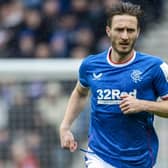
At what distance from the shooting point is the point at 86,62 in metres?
7.17

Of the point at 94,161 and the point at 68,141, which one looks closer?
the point at 68,141

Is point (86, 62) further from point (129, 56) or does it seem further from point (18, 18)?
point (18, 18)

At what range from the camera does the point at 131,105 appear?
256 inches

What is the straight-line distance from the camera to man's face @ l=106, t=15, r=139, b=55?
666cm

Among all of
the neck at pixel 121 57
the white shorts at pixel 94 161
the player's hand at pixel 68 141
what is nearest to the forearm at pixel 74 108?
the player's hand at pixel 68 141

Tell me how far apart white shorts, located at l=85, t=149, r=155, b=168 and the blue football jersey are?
0.03 m

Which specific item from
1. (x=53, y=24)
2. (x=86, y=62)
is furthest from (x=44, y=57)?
(x=86, y=62)

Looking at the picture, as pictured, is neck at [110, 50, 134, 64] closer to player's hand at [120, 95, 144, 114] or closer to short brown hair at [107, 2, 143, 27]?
short brown hair at [107, 2, 143, 27]

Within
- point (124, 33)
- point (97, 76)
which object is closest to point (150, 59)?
point (124, 33)

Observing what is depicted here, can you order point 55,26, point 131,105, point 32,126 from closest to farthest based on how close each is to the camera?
point 131,105, point 32,126, point 55,26

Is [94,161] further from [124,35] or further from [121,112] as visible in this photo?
[124,35]

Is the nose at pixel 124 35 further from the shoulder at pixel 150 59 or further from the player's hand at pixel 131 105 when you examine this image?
the player's hand at pixel 131 105

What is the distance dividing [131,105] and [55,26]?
6678 mm

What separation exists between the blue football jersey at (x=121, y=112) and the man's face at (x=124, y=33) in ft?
0.63
